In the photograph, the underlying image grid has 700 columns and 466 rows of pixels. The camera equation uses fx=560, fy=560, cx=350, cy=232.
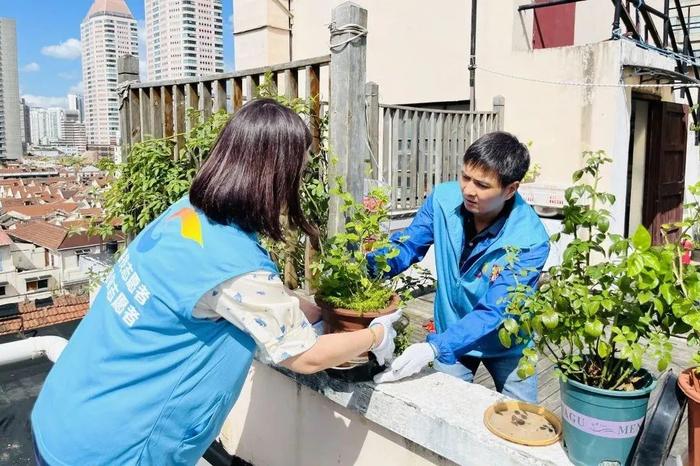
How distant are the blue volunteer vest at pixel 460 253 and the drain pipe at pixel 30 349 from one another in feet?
4.98

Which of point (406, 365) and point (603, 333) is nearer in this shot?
point (603, 333)

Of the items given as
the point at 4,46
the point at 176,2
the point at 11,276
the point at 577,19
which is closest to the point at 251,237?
the point at 577,19

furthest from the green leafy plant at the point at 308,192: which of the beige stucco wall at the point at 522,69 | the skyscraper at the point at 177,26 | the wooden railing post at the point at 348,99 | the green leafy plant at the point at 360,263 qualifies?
the skyscraper at the point at 177,26

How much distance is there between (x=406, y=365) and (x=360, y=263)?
0.37 meters

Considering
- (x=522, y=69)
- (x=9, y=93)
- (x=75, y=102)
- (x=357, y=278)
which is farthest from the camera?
(x=75, y=102)

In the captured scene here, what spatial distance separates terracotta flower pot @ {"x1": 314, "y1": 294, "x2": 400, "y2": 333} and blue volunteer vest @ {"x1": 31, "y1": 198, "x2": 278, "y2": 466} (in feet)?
1.43

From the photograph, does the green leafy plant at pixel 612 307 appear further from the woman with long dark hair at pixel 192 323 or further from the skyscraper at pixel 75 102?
the skyscraper at pixel 75 102

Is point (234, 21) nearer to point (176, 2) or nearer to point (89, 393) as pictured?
point (89, 393)

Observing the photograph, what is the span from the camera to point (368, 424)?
5.64 ft

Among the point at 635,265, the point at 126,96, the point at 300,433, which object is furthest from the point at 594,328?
the point at 126,96

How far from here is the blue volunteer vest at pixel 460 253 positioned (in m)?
2.00

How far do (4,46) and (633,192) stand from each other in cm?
13646

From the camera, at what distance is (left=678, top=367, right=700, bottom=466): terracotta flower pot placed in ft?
3.77

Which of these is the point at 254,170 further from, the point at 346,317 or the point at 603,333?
the point at 603,333
